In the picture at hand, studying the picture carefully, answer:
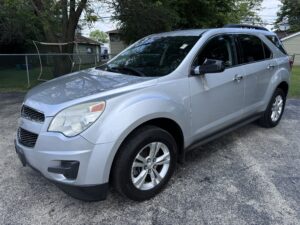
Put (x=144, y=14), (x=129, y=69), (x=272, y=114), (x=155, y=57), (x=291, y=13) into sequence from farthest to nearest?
(x=291, y=13) → (x=144, y=14) → (x=272, y=114) → (x=155, y=57) → (x=129, y=69)

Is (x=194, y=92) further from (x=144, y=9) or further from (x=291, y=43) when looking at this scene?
(x=291, y=43)

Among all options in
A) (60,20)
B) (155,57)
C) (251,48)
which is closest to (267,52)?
(251,48)

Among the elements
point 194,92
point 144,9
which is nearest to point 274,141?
point 194,92

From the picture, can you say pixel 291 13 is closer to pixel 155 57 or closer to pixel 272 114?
pixel 272 114

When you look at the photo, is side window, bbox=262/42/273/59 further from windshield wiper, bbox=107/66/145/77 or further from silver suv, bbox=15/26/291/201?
windshield wiper, bbox=107/66/145/77

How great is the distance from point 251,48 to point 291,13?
46812 millimetres

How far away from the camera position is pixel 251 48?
452cm

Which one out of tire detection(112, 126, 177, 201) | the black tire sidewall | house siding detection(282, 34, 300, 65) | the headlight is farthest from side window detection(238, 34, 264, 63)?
house siding detection(282, 34, 300, 65)

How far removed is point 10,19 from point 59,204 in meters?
11.7

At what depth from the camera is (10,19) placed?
12.4 m

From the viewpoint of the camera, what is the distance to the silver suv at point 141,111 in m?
2.61

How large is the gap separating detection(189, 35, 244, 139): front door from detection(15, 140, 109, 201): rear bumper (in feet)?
4.39

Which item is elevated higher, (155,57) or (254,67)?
(155,57)

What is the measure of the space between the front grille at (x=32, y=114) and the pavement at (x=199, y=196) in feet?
2.96
